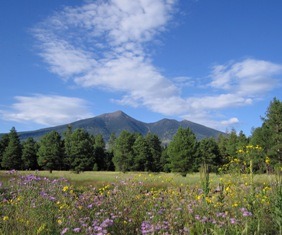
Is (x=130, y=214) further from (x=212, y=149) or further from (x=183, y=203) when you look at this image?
(x=212, y=149)

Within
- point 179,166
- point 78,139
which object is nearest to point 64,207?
point 179,166

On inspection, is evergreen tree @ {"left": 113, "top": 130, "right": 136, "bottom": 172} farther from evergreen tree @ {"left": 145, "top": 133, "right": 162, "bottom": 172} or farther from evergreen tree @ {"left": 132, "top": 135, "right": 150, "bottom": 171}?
evergreen tree @ {"left": 145, "top": 133, "right": 162, "bottom": 172}

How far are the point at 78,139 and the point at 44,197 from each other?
5777 cm

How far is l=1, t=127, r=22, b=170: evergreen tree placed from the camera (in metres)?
63.5

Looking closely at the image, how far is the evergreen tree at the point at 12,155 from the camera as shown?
208 feet

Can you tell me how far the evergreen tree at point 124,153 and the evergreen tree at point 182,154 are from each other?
54.0 ft

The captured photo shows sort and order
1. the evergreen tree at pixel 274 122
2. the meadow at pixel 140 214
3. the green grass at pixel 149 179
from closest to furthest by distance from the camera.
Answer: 1. the meadow at pixel 140 214
2. the green grass at pixel 149 179
3. the evergreen tree at pixel 274 122

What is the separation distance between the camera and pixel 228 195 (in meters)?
6.46

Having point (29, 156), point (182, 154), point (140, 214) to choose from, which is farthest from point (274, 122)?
point (29, 156)

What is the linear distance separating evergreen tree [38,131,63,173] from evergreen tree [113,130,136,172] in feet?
35.3

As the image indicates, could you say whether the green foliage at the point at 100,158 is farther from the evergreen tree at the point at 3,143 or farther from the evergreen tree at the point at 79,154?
the evergreen tree at the point at 3,143

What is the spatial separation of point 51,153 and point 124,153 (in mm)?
13711

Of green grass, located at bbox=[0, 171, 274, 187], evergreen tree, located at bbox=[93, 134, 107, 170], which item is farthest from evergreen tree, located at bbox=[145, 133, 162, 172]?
green grass, located at bbox=[0, 171, 274, 187]

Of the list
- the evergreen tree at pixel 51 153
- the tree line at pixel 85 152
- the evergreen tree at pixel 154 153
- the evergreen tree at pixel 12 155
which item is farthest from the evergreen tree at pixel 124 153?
the evergreen tree at pixel 12 155
